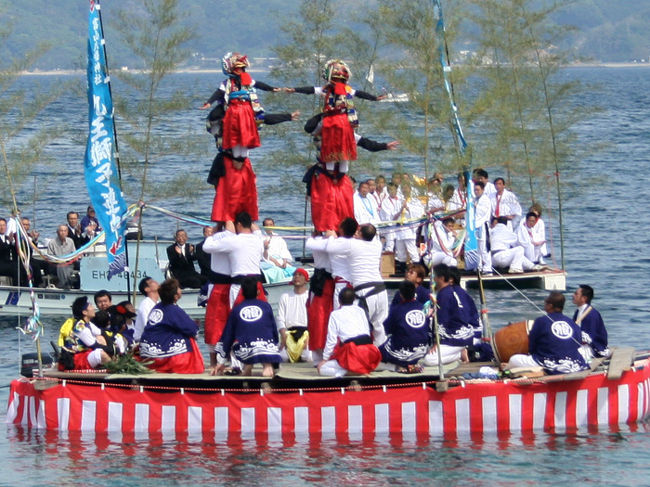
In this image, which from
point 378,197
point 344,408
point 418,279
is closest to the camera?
point 344,408

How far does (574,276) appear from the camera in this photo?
30.4 m

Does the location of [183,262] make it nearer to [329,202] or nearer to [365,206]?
[365,206]

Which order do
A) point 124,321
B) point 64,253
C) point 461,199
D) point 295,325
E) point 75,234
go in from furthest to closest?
point 75,234 < point 64,253 < point 461,199 < point 295,325 < point 124,321

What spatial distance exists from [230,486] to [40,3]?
586 ft

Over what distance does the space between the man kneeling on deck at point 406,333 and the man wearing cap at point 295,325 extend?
1.60m

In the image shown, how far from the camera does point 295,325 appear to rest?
57.2 ft

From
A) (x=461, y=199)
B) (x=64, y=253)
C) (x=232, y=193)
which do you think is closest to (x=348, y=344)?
(x=232, y=193)

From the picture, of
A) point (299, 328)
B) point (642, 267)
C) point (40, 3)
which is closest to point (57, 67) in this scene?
point (40, 3)

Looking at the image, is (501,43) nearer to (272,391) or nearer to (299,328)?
(299,328)

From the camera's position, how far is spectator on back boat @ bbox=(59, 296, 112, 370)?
53.4 feet

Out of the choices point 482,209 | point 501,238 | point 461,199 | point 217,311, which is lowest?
point 217,311

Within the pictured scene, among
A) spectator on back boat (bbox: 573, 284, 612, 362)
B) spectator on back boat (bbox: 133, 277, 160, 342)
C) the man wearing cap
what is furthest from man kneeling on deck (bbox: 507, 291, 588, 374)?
spectator on back boat (bbox: 133, 277, 160, 342)

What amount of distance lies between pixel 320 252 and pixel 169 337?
6.67 feet

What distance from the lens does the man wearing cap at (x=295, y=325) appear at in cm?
1736
